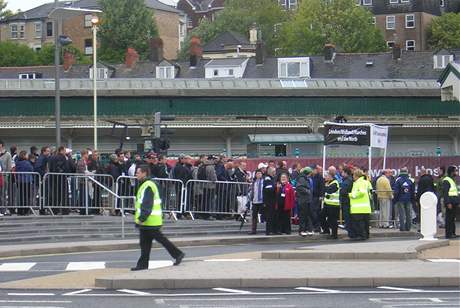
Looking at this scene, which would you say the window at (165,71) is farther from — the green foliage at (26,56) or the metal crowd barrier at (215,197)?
the metal crowd barrier at (215,197)

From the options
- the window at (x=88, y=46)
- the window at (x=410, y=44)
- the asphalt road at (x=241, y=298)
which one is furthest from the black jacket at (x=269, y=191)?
the window at (x=88, y=46)

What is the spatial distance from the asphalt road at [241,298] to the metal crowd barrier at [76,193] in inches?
454

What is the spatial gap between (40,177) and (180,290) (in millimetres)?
12093

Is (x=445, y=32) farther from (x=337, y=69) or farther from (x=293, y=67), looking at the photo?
(x=293, y=67)

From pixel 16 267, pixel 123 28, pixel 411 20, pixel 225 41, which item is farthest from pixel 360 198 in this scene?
pixel 411 20

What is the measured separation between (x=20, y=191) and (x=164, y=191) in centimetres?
388

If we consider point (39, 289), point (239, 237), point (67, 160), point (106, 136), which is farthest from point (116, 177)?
point (106, 136)

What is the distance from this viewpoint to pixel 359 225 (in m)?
27.2

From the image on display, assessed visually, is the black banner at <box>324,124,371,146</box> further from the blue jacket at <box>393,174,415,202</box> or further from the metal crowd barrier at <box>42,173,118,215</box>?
the metal crowd barrier at <box>42,173,118,215</box>

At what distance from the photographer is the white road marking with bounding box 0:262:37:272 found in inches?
779

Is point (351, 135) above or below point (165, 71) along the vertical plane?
below

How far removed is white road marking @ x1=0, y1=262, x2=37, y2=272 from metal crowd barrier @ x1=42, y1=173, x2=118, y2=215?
6.95 metres

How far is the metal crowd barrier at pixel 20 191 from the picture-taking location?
89.7ft

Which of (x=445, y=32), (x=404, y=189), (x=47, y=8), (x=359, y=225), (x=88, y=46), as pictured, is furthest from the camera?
(x=47, y=8)
